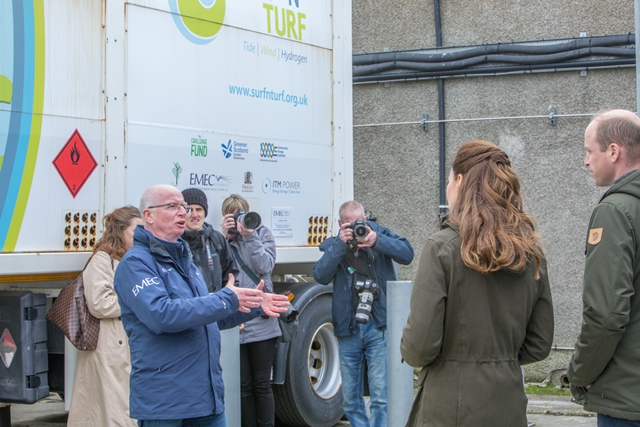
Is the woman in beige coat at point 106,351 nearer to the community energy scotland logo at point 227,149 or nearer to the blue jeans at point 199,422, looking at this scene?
the community energy scotland logo at point 227,149

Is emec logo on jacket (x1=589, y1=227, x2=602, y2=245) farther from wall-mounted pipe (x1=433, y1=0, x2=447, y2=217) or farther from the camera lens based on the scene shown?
wall-mounted pipe (x1=433, y1=0, x2=447, y2=217)

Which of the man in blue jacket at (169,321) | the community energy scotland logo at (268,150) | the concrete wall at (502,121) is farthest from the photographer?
the concrete wall at (502,121)

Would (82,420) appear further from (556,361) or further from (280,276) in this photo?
(556,361)

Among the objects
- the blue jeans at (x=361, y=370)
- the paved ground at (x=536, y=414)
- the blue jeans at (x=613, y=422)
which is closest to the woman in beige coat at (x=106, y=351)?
the blue jeans at (x=361, y=370)

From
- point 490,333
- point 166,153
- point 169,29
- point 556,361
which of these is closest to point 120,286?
point 490,333

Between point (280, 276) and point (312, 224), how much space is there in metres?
0.63

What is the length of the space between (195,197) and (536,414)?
147 inches

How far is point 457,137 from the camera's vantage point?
32.4 ft

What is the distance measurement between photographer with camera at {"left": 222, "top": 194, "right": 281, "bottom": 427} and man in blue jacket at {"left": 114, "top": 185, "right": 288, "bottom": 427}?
2.04 meters

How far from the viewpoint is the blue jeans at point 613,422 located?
3.17 meters

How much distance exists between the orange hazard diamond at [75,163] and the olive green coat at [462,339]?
289 centimetres

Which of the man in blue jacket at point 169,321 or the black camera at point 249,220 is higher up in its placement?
the black camera at point 249,220

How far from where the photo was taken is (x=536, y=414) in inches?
300

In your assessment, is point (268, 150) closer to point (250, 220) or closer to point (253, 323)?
point (250, 220)
